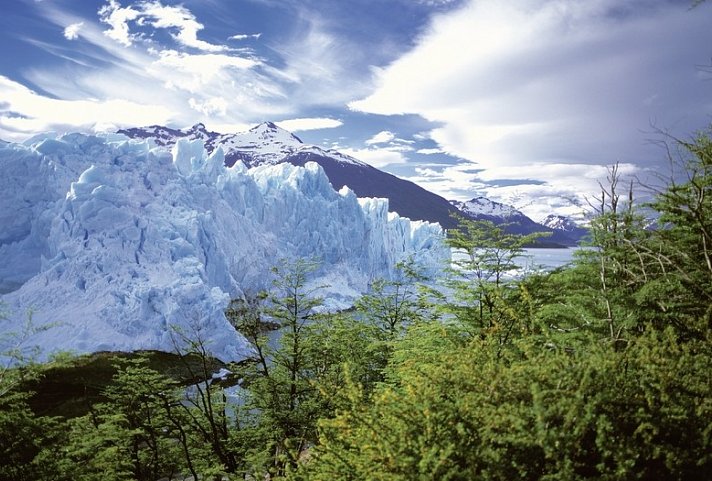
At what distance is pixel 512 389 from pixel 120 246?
39702 mm

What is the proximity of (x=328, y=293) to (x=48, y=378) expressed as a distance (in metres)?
34.8

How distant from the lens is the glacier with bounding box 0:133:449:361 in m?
33.8

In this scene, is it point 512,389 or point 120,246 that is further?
point 120,246

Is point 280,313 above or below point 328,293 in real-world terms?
above

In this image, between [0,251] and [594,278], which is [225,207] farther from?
[594,278]

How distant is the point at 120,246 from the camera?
125 ft

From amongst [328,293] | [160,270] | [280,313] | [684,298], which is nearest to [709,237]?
[684,298]

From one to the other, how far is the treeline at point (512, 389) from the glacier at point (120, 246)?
47.1 feet

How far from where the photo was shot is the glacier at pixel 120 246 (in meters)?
33.8

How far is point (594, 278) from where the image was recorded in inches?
405

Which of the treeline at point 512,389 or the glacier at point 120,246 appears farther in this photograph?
the glacier at point 120,246

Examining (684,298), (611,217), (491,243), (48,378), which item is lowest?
(48,378)

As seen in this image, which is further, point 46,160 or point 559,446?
point 46,160

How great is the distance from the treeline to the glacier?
47.1 ft
